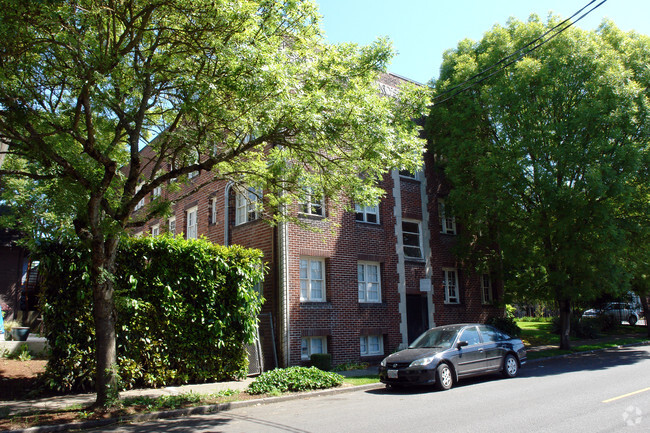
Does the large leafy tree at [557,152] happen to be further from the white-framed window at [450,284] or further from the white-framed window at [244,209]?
the white-framed window at [244,209]

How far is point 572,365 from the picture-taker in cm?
1526

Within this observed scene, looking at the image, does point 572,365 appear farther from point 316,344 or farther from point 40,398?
point 40,398

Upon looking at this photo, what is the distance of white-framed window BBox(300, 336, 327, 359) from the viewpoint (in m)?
15.7

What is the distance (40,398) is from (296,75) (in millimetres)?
8947

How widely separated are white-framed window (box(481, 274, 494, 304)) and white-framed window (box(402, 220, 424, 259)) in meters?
4.67

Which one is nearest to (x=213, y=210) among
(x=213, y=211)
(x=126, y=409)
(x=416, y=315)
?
(x=213, y=211)

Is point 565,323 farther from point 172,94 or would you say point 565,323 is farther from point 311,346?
point 172,94

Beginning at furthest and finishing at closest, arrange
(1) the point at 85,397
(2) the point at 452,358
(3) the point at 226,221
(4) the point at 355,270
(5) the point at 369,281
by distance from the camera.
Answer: (3) the point at 226,221, (5) the point at 369,281, (4) the point at 355,270, (2) the point at 452,358, (1) the point at 85,397

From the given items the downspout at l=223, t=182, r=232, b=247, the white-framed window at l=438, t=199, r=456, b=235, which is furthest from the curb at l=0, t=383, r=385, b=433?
the white-framed window at l=438, t=199, r=456, b=235

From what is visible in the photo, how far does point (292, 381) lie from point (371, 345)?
6.32 metres

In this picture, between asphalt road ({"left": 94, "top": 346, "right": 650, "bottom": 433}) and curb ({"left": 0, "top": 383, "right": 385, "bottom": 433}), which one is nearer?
asphalt road ({"left": 94, "top": 346, "right": 650, "bottom": 433})

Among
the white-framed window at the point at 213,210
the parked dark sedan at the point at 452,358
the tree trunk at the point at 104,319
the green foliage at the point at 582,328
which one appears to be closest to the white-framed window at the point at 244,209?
the white-framed window at the point at 213,210

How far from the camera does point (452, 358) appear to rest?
1163cm

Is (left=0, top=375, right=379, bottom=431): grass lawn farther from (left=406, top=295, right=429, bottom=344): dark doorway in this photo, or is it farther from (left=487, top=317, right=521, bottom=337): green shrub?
(left=487, top=317, right=521, bottom=337): green shrub
